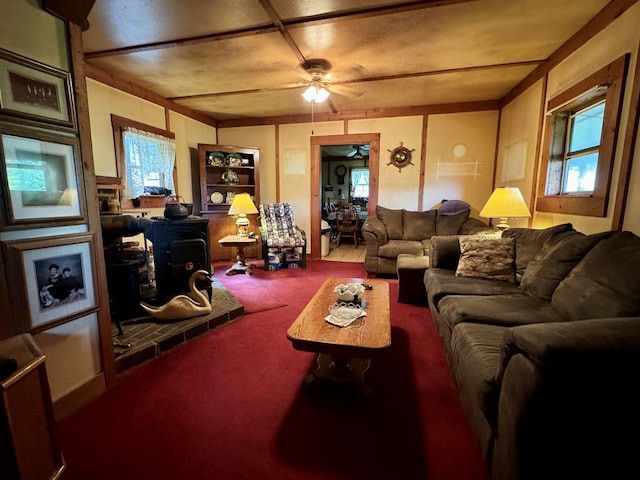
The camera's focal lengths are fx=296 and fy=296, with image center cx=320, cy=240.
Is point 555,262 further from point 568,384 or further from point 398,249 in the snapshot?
point 398,249

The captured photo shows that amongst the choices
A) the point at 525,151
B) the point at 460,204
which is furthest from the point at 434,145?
the point at 525,151

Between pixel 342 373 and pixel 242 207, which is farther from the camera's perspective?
pixel 242 207

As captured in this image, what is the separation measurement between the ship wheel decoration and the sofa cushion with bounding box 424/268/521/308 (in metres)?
2.67

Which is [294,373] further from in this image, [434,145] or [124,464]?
[434,145]

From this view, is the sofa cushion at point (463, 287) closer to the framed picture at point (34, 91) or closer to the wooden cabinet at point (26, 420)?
the wooden cabinet at point (26, 420)

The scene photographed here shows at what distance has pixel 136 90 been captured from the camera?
3611mm

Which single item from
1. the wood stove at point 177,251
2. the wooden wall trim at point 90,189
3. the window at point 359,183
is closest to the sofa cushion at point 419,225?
the wood stove at point 177,251

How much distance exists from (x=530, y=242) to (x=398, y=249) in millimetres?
1713

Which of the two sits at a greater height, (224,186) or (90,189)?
(224,186)

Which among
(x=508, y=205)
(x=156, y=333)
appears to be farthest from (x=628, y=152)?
(x=156, y=333)

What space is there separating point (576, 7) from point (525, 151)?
1528mm

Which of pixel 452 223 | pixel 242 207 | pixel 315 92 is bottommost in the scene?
pixel 452 223

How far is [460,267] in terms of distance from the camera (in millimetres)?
2572

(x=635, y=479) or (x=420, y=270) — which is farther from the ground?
(x=420, y=270)
